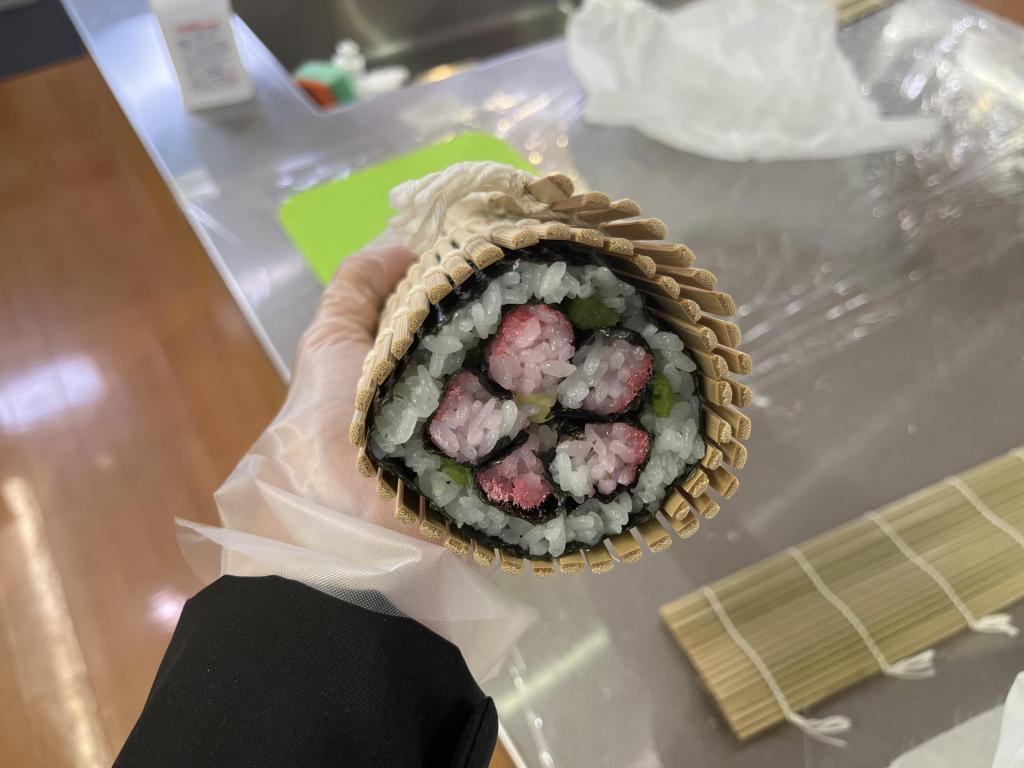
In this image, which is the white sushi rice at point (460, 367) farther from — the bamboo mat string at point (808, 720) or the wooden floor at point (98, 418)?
the wooden floor at point (98, 418)

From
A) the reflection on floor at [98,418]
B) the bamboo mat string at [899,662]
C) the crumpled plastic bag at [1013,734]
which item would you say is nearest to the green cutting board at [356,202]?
the reflection on floor at [98,418]

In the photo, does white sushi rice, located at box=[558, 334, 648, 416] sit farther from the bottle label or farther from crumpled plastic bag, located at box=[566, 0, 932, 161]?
the bottle label

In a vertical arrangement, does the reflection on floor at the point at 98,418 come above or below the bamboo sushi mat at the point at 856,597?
below

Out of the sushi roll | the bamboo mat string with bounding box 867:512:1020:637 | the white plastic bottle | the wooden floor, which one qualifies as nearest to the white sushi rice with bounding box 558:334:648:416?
the sushi roll

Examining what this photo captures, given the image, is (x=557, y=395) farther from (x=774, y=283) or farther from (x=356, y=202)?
(x=356, y=202)

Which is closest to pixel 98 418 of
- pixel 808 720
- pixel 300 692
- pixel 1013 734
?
pixel 300 692

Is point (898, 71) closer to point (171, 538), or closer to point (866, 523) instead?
point (866, 523)
